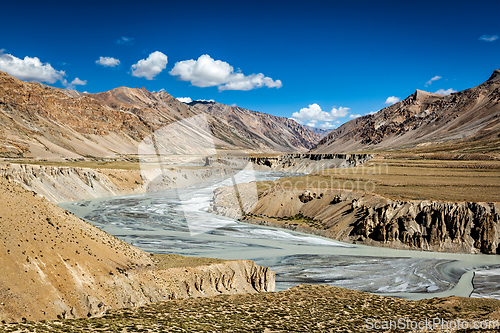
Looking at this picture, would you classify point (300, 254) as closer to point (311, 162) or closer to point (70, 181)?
point (70, 181)

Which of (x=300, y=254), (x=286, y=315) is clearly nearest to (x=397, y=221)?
(x=300, y=254)

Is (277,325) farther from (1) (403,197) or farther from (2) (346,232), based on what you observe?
(1) (403,197)

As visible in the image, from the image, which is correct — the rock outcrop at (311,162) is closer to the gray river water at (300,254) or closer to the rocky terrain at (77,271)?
the gray river water at (300,254)

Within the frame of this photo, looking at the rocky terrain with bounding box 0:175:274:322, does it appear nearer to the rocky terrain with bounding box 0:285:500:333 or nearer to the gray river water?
the rocky terrain with bounding box 0:285:500:333

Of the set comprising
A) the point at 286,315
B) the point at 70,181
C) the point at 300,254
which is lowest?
the point at 300,254

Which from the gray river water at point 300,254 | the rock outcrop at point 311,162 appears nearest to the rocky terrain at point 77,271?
the gray river water at point 300,254
